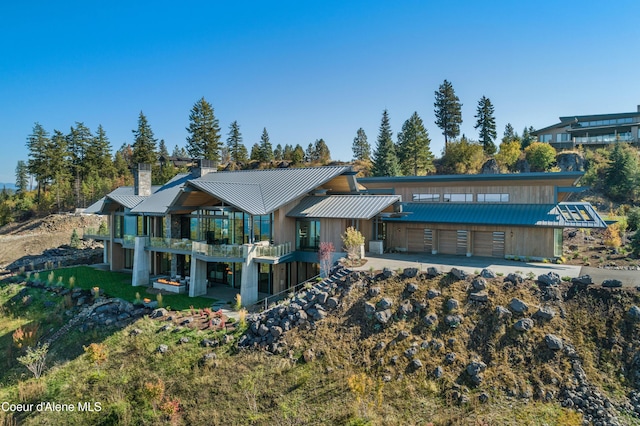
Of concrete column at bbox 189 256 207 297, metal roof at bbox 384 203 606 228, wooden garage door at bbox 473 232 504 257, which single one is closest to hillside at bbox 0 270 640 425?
concrete column at bbox 189 256 207 297

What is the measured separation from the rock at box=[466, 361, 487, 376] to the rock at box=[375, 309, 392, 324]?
10.8ft

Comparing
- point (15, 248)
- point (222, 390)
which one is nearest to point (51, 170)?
point (15, 248)

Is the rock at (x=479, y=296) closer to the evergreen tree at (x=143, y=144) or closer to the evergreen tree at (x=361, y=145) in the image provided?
the evergreen tree at (x=143, y=144)

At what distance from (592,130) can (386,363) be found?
55.8 m

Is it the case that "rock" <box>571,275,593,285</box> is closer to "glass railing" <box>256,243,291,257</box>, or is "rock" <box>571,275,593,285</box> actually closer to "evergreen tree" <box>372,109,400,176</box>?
"glass railing" <box>256,243,291,257</box>

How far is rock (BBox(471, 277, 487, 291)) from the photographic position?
14648 millimetres

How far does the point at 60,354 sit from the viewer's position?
16.8 m

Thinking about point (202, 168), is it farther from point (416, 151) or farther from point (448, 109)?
point (448, 109)

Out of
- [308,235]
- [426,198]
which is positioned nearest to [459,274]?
[308,235]

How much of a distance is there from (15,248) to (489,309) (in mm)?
50909

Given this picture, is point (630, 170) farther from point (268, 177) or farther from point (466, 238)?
point (268, 177)

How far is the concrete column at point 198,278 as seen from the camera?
2155 centimetres

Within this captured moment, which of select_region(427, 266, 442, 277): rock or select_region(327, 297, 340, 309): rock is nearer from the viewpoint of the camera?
select_region(327, 297, 340, 309): rock

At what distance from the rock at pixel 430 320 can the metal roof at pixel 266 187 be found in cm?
960
